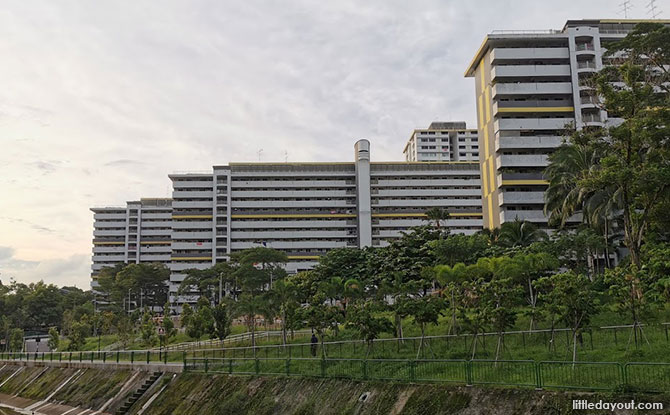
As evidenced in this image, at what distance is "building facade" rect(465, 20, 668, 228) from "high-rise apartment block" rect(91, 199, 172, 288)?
94934 mm

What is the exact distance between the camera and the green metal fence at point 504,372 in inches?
537

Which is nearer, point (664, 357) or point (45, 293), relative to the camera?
point (664, 357)

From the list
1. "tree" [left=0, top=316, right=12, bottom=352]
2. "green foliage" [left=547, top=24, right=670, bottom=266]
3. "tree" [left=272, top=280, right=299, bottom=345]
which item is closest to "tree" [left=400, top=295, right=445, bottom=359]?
"green foliage" [left=547, top=24, right=670, bottom=266]

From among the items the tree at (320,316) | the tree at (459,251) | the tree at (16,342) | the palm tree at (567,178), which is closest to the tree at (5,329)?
the tree at (16,342)

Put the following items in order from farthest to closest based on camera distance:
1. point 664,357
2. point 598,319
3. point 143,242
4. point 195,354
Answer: point 143,242, point 195,354, point 598,319, point 664,357

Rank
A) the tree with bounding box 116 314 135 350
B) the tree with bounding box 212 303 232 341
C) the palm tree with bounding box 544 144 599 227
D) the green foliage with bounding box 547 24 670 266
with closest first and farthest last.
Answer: the green foliage with bounding box 547 24 670 266, the tree with bounding box 212 303 232 341, the palm tree with bounding box 544 144 599 227, the tree with bounding box 116 314 135 350

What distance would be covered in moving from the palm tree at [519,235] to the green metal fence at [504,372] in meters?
28.2

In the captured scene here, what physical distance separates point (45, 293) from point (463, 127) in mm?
115606

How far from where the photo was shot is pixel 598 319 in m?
29.2

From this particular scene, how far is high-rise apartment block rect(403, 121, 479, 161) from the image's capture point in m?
156

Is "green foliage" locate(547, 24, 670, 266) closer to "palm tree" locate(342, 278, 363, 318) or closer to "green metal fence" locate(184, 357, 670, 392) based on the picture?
"green metal fence" locate(184, 357, 670, 392)

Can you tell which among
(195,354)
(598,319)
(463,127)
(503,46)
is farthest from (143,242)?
(598,319)

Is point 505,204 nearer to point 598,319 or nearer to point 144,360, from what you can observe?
point 598,319

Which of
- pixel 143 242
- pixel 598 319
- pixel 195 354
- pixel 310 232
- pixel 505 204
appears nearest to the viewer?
pixel 598 319
